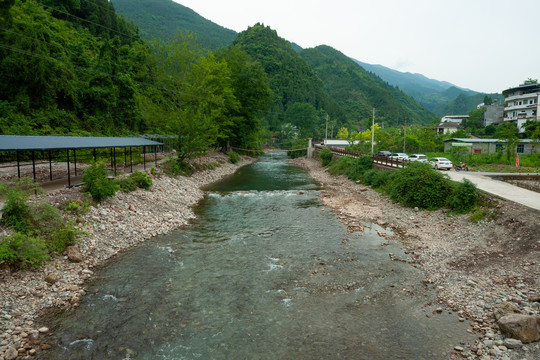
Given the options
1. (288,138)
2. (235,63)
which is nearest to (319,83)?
(288,138)

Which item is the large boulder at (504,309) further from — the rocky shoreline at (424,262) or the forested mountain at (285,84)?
the forested mountain at (285,84)

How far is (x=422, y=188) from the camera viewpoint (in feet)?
68.9

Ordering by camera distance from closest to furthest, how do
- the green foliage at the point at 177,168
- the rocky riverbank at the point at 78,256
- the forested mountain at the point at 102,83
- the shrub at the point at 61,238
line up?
the rocky riverbank at the point at 78,256
the shrub at the point at 61,238
the forested mountain at the point at 102,83
the green foliage at the point at 177,168

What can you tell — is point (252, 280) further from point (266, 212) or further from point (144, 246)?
point (266, 212)

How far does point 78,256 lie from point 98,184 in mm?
5856

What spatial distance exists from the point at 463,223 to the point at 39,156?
32234 mm

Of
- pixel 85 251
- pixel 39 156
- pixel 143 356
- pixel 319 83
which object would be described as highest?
pixel 319 83

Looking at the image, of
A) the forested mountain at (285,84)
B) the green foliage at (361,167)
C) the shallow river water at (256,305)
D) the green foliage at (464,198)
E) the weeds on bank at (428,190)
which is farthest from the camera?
the forested mountain at (285,84)

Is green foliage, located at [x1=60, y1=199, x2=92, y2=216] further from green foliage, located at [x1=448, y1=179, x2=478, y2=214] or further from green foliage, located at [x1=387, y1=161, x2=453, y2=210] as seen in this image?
green foliage, located at [x1=448, y1=179, x2=478, y2=214]

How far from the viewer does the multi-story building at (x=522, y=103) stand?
6512 centimetres

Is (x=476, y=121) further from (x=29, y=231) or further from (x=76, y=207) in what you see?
(x=29, y=231)

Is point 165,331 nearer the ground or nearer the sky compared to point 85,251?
nearer the ground

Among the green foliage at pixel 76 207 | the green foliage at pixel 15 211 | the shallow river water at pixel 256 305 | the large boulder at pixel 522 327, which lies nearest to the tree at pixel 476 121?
the shallow river water at pixel 256 305

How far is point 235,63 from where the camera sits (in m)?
55.1
